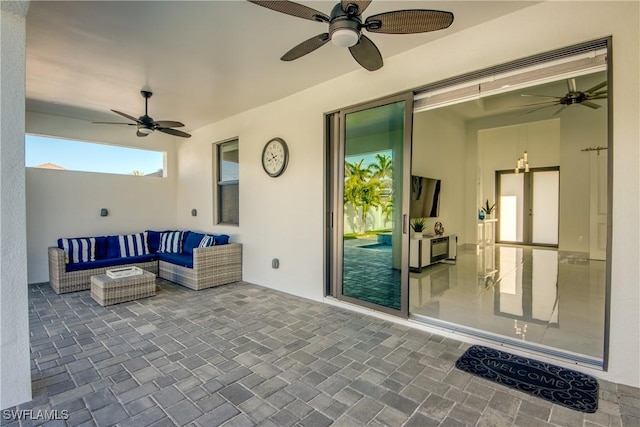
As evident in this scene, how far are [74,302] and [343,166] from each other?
4.16 metres

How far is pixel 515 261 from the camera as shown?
6.99 metres

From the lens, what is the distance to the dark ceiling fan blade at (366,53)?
2195 millimetres

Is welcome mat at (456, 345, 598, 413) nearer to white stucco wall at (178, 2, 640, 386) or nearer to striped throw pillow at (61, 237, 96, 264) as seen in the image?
white stucco wall at (178, 2, 640, 386)

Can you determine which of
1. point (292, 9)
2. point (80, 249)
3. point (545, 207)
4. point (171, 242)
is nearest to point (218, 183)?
point (171, 242)

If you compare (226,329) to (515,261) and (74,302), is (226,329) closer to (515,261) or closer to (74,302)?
(74,302)

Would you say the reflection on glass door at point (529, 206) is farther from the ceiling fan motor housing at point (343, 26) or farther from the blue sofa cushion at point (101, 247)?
the blue sofa cushion at point (101, 247)

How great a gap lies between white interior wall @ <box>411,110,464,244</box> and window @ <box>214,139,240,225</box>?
3593 mm

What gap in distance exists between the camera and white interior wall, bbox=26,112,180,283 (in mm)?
5088

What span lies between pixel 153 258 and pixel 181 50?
387 centimetres

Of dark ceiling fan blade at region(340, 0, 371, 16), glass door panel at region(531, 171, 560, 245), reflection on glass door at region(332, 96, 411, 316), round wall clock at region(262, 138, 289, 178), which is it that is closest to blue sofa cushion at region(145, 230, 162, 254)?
round wall clock at region(262, 138, 289, 178)

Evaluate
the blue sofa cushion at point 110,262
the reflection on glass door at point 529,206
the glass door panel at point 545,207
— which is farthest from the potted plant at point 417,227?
the glass door panel at point 545,207

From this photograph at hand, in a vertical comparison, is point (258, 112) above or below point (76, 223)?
above

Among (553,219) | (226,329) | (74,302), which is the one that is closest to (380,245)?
(226,329)

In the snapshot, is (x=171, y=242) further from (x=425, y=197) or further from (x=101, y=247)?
(x=425, y=197)
